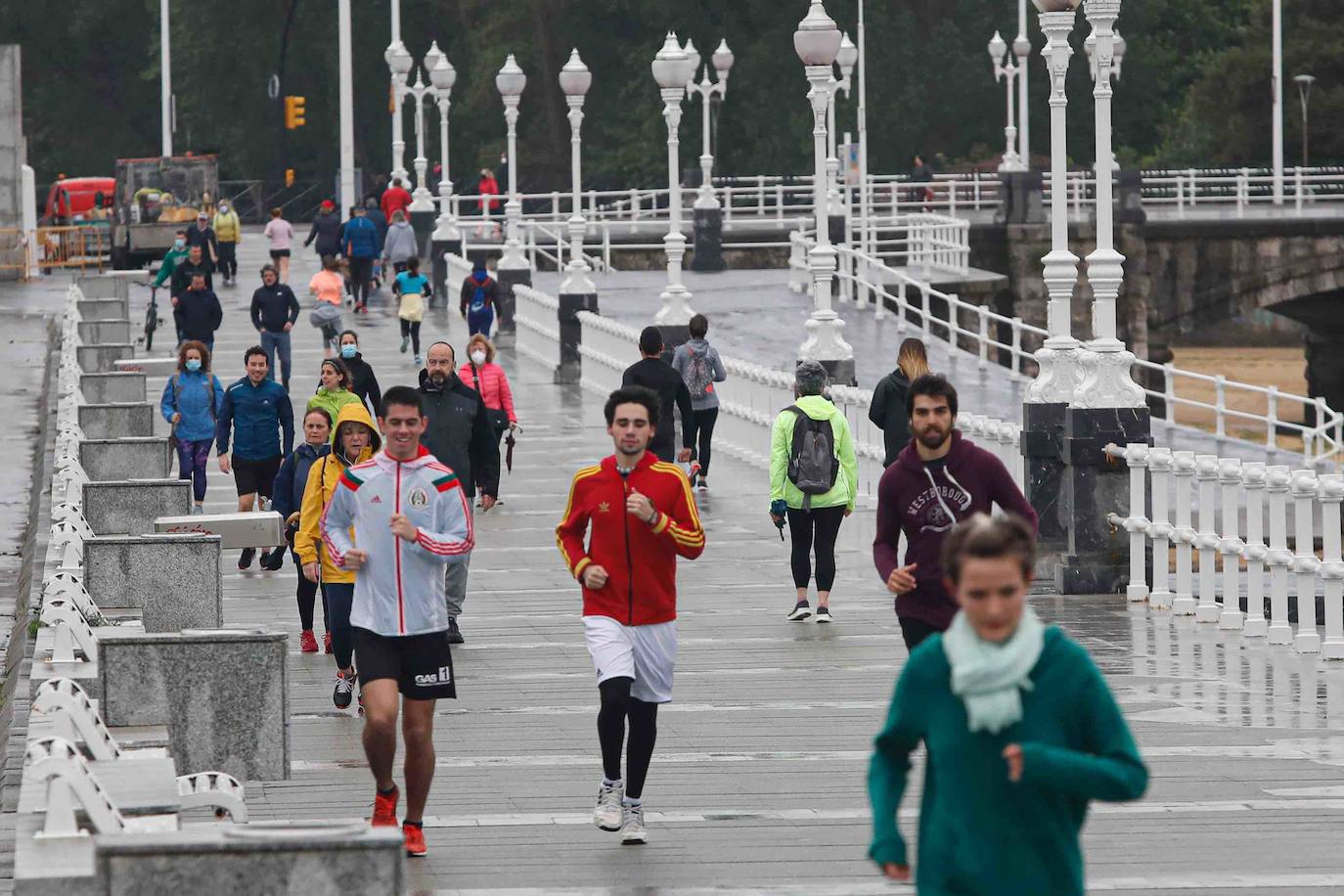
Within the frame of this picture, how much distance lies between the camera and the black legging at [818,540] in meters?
14.8

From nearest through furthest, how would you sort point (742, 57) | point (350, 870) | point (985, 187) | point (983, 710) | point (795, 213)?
point (983, 710) → point (350, 870) → point (795, 213) → point (985, 187) → point (742, 57)

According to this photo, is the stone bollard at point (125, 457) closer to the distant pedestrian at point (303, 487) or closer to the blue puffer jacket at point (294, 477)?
the distant pedestrian at point (303, 487)

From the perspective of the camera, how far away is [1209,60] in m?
79.3

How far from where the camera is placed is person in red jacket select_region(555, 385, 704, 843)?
29.5 feet

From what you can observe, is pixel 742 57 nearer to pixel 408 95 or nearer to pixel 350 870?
pixel 408 95

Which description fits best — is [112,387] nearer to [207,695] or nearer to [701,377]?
[701,377]

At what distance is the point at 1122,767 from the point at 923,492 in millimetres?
3648

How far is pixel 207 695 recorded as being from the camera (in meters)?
10.2

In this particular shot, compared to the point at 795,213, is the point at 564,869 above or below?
below

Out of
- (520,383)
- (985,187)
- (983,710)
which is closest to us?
(983,710)

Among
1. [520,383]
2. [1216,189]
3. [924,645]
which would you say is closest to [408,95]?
[1216,189]

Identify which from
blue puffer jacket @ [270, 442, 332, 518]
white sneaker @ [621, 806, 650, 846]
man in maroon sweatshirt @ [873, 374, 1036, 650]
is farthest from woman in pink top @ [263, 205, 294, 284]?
man in maroon sweatshirt @ [873, 374, 1036, 650]

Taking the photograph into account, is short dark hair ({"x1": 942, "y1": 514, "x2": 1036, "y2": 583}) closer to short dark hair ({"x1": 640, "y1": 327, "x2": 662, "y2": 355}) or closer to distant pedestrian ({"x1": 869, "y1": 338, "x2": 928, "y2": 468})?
distant pedestrian ({"x1": 869, "y1": 338, "x2": 928, "y2": 468})

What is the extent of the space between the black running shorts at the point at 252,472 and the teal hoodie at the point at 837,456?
4.99 metres
